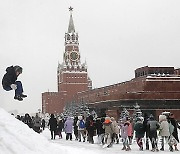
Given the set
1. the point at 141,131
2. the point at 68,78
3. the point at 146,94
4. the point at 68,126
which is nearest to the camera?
the point at 141,131

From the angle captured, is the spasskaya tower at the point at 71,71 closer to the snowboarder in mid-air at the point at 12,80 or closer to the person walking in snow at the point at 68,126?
the person walking in snow at the point at 68,126

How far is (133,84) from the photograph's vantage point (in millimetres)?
50062

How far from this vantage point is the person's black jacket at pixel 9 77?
737cm

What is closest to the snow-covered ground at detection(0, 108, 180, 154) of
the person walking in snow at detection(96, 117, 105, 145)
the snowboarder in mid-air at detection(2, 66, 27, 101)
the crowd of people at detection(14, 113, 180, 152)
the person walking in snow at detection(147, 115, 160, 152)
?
the snowboarder in mid-air at detection(2, 66, 27, 101)

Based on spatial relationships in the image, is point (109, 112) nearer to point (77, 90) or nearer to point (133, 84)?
point (133, 84)

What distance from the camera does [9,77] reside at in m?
7.43

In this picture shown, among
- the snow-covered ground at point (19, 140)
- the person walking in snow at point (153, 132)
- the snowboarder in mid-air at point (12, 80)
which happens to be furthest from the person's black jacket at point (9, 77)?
the person walking in snow at point (153, 132)

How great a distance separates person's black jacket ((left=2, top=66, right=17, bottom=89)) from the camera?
7.37 m

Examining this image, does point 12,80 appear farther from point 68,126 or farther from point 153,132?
point 68,126

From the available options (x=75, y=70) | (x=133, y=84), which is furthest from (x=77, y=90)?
(x=133, y=84)

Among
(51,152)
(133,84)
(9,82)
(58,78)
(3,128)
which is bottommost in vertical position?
(51,152)

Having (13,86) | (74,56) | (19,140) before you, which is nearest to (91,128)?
(13,86)

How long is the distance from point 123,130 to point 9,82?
264 inches

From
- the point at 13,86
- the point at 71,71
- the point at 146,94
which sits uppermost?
the point at 71,71
